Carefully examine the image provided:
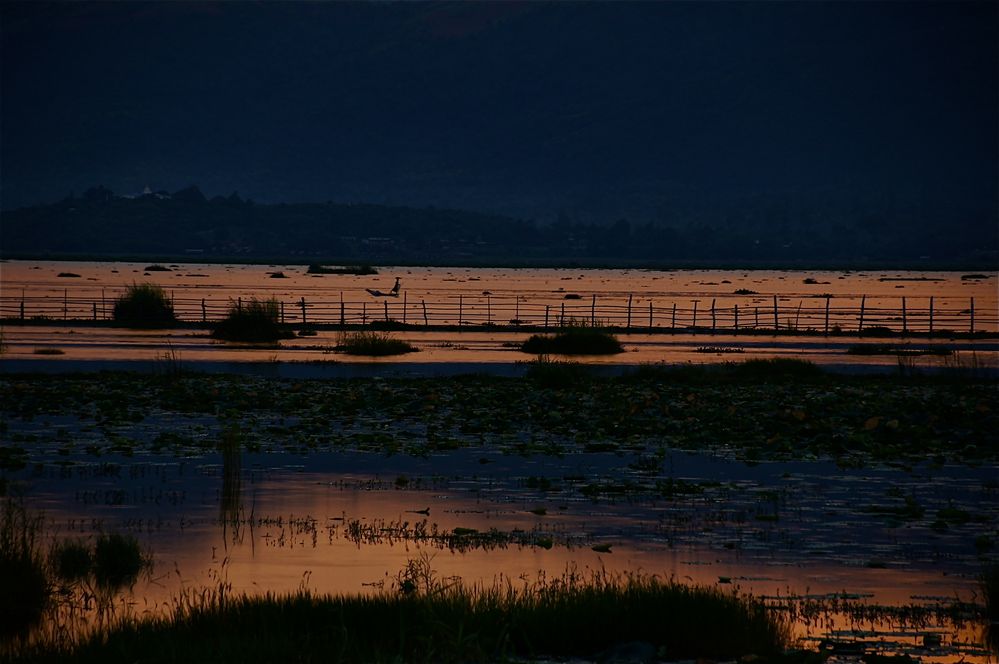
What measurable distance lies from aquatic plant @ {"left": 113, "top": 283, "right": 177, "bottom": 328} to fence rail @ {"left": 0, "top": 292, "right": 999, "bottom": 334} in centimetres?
134

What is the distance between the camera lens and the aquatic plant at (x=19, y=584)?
15.8 metres

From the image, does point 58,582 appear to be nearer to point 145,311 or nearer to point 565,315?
point 145,311

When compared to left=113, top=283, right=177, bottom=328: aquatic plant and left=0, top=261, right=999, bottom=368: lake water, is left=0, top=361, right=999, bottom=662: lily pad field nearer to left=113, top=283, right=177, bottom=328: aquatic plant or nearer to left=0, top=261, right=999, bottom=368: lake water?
left=0, top=261, right=999, bottom=368: lake water

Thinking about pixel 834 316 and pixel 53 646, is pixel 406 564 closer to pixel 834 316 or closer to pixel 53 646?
pixel 53 646

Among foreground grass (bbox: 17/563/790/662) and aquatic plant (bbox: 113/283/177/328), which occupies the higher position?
aquatic plant (bbox: 113/283/177/328)

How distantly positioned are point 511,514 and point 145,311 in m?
57.7

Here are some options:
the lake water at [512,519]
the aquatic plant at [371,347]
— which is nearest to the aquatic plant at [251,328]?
the aquatic plant at [371,347]

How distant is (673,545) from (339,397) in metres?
18.6

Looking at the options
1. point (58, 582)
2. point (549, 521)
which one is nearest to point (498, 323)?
point (549, 521)

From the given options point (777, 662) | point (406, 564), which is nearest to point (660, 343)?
point (406, 564)

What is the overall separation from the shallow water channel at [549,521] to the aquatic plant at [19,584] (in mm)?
969

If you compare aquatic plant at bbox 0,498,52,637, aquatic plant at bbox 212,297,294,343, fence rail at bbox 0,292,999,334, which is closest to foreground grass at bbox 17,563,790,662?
aquatic plant at bbox 0,498,52,637

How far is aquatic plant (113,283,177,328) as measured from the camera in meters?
75.8

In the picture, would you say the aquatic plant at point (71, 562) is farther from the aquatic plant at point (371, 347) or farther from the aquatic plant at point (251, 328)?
the aquatic plant at point (251, 328)
